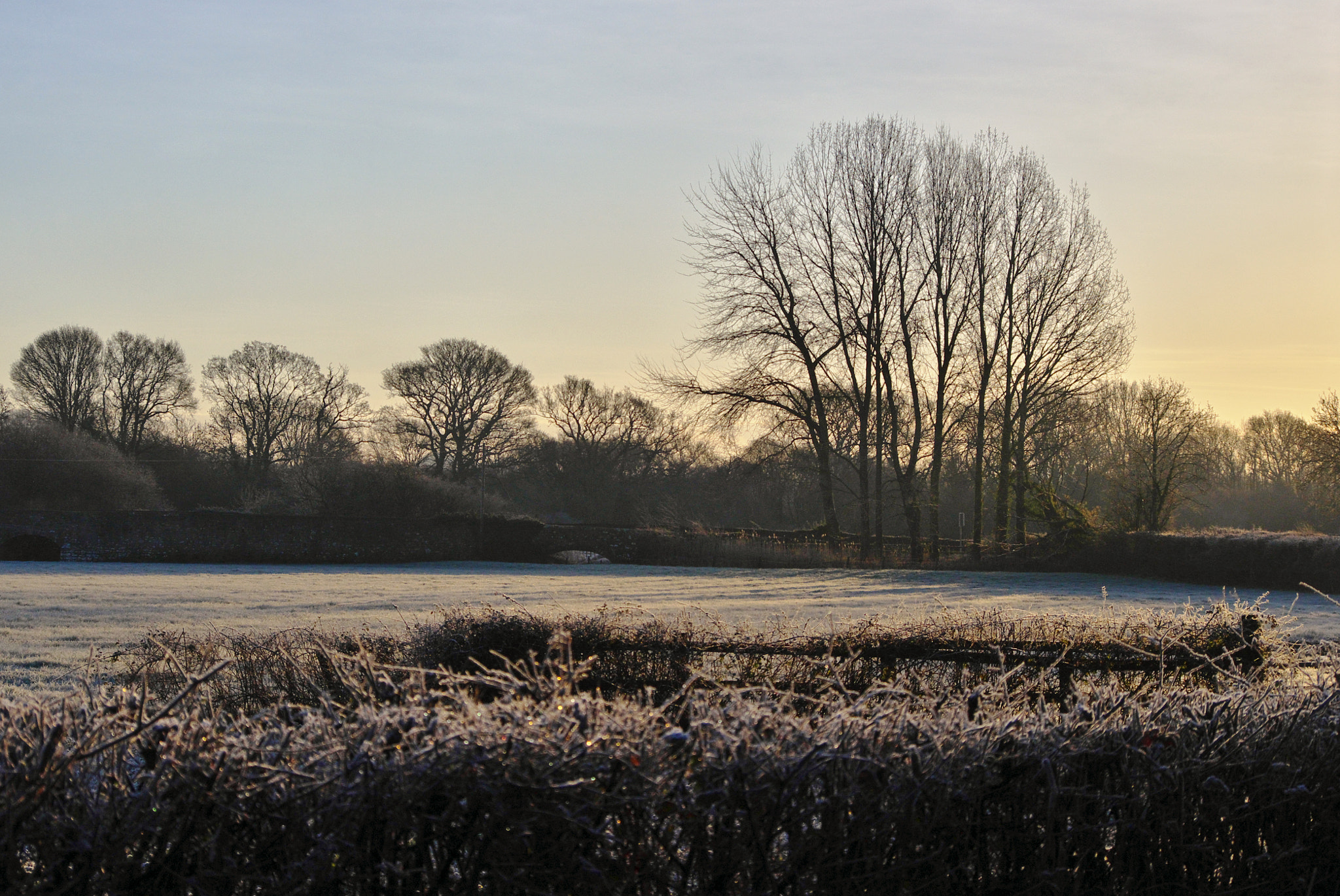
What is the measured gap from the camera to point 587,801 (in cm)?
268

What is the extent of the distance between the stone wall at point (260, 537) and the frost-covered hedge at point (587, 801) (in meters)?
39.3

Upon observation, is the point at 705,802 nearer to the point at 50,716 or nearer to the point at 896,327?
the point at 50,716

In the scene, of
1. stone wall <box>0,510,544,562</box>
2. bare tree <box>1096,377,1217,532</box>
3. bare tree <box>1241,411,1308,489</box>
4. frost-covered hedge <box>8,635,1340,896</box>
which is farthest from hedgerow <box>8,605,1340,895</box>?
bare tree <box>1241,411,1308,489</box>

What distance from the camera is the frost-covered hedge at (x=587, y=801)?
8.61ft

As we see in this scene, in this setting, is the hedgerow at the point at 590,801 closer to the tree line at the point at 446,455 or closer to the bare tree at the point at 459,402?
the tree line at the point at 446,455

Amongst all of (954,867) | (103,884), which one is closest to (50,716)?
(103,884)

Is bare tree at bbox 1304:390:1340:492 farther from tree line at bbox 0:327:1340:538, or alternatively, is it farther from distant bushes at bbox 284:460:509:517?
distant bushes at bbox 284:460:509:517

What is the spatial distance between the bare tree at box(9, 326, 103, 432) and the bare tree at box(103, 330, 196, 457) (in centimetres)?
80

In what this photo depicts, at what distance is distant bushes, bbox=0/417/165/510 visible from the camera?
45.5 m

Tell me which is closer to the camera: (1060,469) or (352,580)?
(352,580)

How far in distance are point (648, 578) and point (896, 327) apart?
13.4m

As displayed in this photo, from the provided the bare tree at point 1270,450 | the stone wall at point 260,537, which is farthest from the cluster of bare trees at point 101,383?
the bare tree at point 1270,450

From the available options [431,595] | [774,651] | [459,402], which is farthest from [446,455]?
[774,651]

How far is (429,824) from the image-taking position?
2.67 meters
